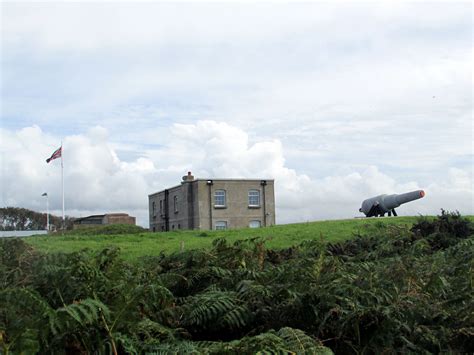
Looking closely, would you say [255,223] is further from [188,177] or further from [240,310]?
[240,310]

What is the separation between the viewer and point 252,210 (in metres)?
62.1

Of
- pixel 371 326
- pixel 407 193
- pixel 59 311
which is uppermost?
pixel 407 193

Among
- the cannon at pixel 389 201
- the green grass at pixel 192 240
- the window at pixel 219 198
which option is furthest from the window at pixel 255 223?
the green grass at pixel 192 240

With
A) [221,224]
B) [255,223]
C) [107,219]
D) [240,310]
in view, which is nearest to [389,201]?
[255,223]

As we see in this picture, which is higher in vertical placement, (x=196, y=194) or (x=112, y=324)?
(x=196, y=194)

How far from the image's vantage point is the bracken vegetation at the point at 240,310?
2816 mm

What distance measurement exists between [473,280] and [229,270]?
74.1 inches

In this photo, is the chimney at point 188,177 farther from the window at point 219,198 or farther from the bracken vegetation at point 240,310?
the bracken vegetation at point 240,310

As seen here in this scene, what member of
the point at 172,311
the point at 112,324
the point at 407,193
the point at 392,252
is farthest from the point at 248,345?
the point at 407,193

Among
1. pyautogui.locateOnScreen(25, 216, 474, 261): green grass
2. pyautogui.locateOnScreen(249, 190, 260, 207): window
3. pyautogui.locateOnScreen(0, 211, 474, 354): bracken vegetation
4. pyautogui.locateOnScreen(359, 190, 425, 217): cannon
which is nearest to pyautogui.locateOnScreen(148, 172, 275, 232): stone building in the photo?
pyautogui.locateOnScreen(249, 190, 260, 207): window

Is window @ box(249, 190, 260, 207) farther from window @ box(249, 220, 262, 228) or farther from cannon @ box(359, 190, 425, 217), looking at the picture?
cannon @ box(359, 190, 425, 217)

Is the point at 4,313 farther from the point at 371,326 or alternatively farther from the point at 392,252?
the point at 392,252

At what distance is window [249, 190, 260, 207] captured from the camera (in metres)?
62.2

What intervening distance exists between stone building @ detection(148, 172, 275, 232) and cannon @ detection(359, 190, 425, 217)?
22.4 metres
